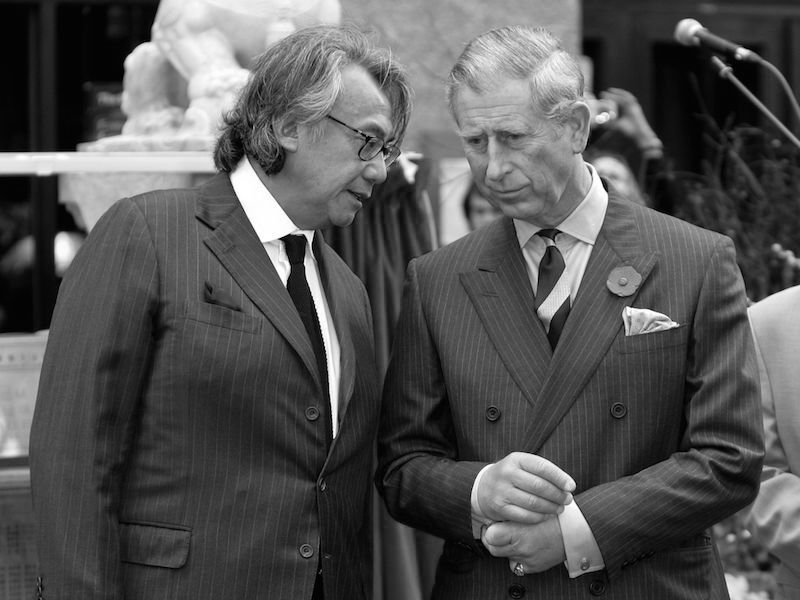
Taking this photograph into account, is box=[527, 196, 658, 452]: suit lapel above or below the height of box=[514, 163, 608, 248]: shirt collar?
below

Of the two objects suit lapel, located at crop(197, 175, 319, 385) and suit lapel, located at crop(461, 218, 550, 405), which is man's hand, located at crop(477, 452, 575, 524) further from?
suit lapel, located at crop(197, 175, 319, 385)

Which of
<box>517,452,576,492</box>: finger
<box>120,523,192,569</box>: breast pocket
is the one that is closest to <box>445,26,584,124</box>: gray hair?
<box>517,452,576,492</box>: finger

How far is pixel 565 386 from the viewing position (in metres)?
2.65

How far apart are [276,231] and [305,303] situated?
154 millimetres

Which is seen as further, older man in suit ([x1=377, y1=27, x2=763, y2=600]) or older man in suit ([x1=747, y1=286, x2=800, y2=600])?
older man in suit ([x1=747, y1=286, x2=800, y2=600])

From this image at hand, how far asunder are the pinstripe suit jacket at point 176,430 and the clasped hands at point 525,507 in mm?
303

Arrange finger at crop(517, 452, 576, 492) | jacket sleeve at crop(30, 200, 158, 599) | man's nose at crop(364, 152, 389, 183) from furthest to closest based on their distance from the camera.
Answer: man's nose at crop(364, 152, 389, 183) → finger at crop(517, 452, 576, 492) → jacket sleeve at crop(30, 200, 158, 599)

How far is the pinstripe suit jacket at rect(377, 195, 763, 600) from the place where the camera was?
259 centimetres

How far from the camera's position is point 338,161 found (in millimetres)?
2686

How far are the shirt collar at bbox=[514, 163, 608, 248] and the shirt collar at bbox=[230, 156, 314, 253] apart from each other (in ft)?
1.73

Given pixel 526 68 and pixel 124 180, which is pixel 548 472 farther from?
pixel 124 180

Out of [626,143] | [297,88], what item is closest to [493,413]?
[297,88]

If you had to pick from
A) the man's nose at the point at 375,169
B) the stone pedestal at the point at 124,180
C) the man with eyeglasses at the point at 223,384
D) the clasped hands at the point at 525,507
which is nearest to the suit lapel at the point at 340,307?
the man with eyeglasses at the point at 223,384

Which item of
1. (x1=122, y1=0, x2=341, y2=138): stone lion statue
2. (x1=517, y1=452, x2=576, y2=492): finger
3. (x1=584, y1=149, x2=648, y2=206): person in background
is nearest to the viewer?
(x1=517, y1=452, x2=576, y2=492): finger
